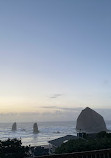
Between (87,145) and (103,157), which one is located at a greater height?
(103,157)

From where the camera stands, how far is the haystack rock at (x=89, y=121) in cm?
15162

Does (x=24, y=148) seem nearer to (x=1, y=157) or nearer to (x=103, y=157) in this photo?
(x=1, y=157)

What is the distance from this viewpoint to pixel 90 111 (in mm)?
155125

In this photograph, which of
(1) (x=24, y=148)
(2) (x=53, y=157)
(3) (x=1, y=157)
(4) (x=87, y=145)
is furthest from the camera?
(1) (x=24, y=148)

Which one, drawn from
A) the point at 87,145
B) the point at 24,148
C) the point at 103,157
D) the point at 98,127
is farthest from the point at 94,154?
the point at 98,127

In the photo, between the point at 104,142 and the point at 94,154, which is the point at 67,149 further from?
the point at 94,154

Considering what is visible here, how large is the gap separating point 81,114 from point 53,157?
507 feet

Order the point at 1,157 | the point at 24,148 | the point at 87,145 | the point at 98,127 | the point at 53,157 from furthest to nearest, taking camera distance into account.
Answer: the point at 98,127 < the point at 24,148 < the point at 1,157 < the point at 87,145 < the point at 53,157

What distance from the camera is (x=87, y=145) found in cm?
1745

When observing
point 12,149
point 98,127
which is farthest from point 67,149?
point 98,127

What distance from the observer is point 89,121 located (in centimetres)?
15338

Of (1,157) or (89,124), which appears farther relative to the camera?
(89,124)

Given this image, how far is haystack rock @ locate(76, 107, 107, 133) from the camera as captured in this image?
15162 cm

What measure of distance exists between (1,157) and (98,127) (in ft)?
449
